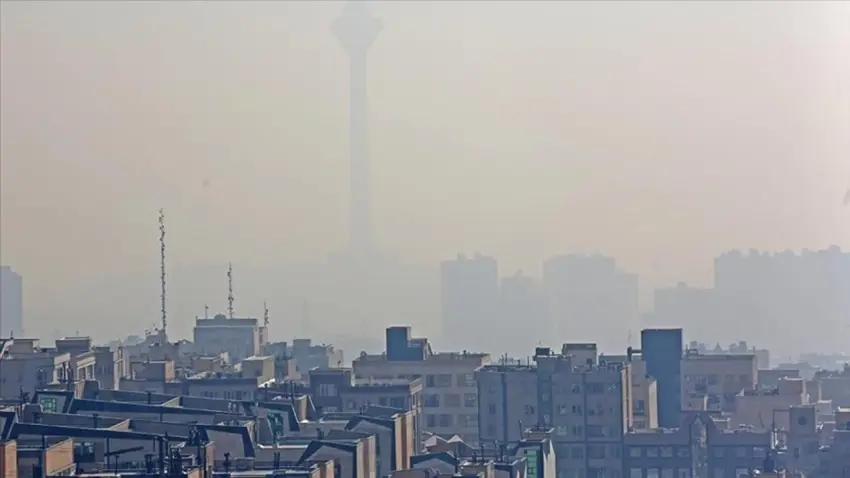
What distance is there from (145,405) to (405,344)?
45.6ft

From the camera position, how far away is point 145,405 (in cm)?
3169

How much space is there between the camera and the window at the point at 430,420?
42844 millimetres

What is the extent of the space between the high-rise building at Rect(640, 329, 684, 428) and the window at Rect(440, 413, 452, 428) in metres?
3.72

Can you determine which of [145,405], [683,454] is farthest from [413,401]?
[145,405]

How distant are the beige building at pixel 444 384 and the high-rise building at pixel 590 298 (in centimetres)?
3312

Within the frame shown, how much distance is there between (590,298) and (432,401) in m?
35.9

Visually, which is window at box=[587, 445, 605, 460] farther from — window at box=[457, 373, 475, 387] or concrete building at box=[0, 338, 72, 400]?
concrete building at box=[0, 338, 72, 400]

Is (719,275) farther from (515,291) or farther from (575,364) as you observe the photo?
(575,364)

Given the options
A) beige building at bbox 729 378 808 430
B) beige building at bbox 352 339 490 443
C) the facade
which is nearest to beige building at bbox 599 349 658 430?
beige building at bbox 729 378 808 430

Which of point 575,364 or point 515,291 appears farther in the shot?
point 515,291

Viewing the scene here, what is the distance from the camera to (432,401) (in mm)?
43312

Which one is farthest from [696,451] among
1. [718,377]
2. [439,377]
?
[718,377]

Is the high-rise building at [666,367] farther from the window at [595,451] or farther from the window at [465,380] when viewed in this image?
the window at [595,451]

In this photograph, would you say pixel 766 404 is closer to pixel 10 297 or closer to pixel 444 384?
pixel 444 384
